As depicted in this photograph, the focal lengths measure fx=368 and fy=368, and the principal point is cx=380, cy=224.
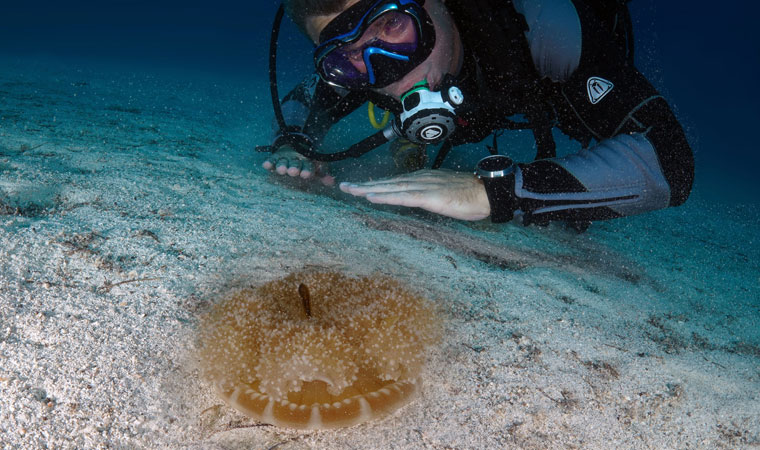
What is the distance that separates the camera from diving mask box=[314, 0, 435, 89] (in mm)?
2652

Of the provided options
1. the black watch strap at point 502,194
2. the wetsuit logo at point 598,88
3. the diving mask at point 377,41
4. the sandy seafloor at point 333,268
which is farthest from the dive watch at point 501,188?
the diving mask at point 377,41

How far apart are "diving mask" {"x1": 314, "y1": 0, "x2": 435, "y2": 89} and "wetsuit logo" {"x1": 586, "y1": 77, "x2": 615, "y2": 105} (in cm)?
121

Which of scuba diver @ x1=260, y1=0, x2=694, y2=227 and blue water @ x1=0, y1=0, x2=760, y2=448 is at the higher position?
scuba diver @ x1=260, y1=0, x2=694, y2=227

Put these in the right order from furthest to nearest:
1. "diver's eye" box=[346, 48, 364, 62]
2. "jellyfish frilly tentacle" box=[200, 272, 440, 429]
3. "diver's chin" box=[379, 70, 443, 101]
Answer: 1. "diver's chin" box=[379, 70, 443, 101]
2. "diver's eye" box=[346, 48, 364, 62]
3. "jellyfish frilly tentacle" box=[200, 272, 440, 429]

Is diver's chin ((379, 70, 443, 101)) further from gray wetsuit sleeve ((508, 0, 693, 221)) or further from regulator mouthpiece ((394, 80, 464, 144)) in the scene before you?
gray wetsuit sleeve ((508, 0, 693, 221))

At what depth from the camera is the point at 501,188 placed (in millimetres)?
2609

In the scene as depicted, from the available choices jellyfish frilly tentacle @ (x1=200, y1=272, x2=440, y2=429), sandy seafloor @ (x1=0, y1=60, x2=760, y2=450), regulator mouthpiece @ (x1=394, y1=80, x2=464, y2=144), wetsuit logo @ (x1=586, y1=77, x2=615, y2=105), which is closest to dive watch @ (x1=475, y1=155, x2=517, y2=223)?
sandy seafloor @ (x1=0, y1=60, x2=760, y2=450)

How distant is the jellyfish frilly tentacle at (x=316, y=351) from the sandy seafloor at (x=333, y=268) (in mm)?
76

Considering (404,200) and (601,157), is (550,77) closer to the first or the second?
(601,157)

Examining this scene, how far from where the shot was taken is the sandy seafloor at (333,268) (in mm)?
1123

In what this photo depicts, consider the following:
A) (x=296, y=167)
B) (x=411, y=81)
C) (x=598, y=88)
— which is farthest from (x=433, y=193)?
(x=296, y=167)

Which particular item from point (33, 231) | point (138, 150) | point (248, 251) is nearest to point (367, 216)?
point (248, 251)

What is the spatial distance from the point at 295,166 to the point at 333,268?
217cm

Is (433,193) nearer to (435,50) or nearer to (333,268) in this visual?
(333,268)
